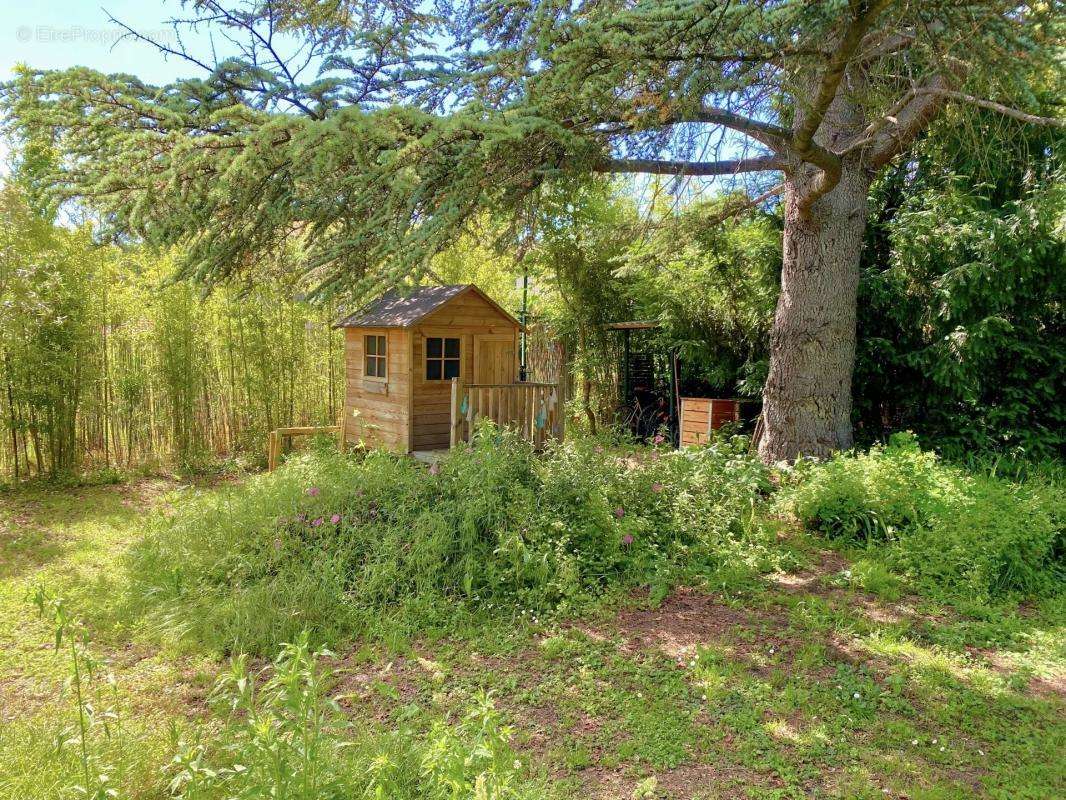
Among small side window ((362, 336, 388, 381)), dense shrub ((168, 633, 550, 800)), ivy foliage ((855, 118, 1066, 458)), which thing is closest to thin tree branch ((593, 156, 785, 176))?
ivy foliage ((855, 118, 1066, 458))

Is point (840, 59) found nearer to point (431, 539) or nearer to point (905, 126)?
point (905, 126)

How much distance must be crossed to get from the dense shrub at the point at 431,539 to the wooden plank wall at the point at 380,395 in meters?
2.14

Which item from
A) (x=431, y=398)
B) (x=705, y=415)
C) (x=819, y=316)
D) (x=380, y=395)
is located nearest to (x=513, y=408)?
(x=431, y=398)

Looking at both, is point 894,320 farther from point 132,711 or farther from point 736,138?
point 132,711

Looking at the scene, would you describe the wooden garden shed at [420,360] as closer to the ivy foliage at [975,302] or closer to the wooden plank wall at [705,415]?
the wooden plank wall at [705,415]

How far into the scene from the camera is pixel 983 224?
5328 mm

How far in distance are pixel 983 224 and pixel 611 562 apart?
435cm

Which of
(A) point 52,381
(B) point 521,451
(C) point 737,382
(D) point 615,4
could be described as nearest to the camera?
(D) point 615,4

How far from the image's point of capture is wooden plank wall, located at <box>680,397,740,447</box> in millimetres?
7594

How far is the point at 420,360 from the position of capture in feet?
24.2

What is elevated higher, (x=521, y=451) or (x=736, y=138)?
(x=736, y=138)

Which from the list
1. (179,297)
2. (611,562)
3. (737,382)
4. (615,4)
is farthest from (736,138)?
(179,297)

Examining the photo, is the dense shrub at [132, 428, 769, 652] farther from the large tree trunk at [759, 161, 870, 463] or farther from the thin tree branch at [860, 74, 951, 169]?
the thin tree branch at [860, 74, 951, 169]

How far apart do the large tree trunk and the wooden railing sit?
2.54 m
